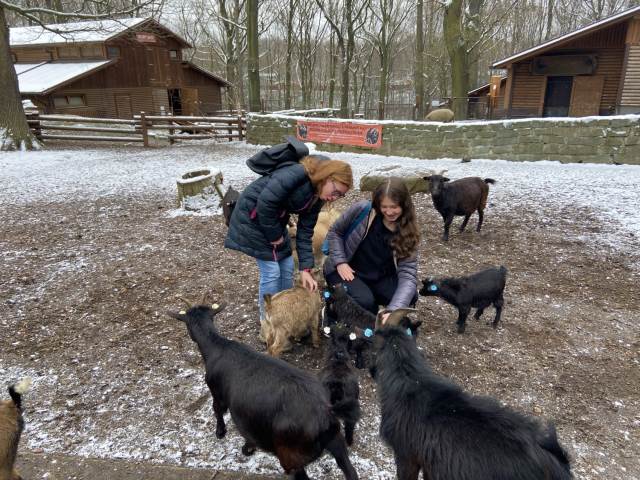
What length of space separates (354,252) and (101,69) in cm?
2634

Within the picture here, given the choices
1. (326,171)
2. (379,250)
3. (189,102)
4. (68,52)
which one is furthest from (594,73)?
(68,52)

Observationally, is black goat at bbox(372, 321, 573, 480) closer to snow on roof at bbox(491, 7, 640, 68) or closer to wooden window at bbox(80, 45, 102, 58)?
snow on roof at bbox(491, 7, 640, 68)

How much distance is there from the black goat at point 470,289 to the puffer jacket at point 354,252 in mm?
439

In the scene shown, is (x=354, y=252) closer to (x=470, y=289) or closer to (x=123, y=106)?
(x=470, y=289)

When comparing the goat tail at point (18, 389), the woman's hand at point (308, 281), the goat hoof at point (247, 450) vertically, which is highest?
the woman's hand at point (308, 281)

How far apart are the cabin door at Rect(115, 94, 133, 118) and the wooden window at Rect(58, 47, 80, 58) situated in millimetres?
3430

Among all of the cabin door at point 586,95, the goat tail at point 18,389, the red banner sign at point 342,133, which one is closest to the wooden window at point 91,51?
the red banner sign at point 342,133

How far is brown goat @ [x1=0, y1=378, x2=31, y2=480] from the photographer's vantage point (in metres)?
2.19

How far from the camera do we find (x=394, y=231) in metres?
3.36

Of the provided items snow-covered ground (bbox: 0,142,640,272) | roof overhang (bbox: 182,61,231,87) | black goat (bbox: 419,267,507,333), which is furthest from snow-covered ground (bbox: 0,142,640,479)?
roof overhang (bbox: 182,61,231,87)

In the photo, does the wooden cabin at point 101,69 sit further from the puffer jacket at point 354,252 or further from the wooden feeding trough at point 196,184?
the puffer jacket at point 354,252

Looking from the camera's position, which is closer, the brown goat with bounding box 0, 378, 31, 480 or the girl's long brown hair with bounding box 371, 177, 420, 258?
the brown goat with bounding box 0, 378, 31, 480

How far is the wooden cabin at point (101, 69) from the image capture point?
23.2 meters

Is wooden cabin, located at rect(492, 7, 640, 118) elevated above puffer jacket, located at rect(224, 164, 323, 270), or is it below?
above
